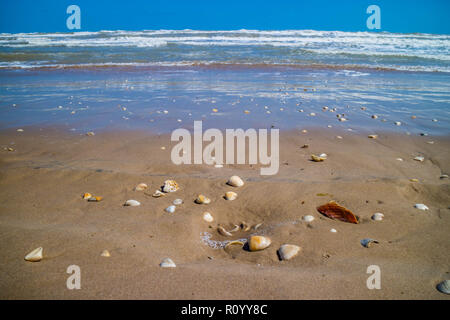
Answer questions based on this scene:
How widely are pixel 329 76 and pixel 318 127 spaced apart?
254 inches

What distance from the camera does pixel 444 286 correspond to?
1631 mm

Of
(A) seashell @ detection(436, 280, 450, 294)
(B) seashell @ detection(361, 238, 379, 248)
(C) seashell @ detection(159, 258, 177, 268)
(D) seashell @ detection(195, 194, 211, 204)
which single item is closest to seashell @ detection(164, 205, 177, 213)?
(D) seashell @ detection(195, 194, 211, 204)

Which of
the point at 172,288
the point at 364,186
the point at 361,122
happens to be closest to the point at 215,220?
the point at 172,288

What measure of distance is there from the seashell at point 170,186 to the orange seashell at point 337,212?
1.44m

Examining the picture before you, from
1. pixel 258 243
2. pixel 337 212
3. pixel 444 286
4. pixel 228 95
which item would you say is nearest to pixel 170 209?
pixel 258 243

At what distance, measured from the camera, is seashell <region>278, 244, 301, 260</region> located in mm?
1993

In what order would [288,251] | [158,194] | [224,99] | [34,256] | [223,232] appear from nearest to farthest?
[34,256] < [288,251] < [223,232] < [158,194] < [224,99]

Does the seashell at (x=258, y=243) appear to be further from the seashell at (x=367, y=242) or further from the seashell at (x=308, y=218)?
the seashell at (x=367, y=242)

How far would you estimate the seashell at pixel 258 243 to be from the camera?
2.07 metres

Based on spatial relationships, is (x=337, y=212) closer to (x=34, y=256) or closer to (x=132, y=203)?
(x=132, y=203)

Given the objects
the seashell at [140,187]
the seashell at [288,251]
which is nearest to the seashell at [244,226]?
the seashell at [288,251]

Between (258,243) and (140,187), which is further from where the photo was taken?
(140,187)

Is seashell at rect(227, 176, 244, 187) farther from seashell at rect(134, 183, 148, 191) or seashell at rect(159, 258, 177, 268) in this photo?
seashell at rect(159, 258, 177, 268)

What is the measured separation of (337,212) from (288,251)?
29.3 inches
